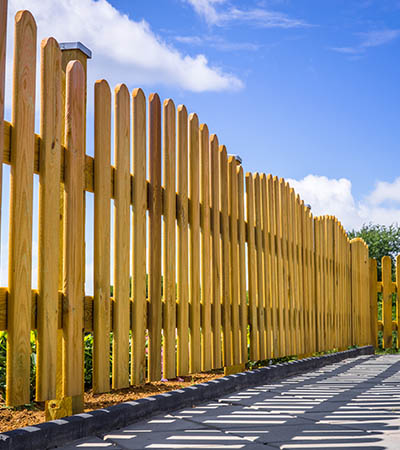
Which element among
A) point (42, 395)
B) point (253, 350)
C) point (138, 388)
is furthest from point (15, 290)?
point (253, 350)

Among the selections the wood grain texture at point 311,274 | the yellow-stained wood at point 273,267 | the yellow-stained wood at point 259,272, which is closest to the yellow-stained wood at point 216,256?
the yellow-stained wood at point 259,272

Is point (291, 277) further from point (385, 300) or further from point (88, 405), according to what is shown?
point (385, 300)

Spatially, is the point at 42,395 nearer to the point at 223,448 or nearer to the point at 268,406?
the point at 223,448

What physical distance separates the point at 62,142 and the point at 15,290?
92cm

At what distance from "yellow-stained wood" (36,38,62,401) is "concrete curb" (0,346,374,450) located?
23 centimetres

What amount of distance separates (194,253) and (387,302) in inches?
291

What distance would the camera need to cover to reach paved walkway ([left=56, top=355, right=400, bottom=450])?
9.59 ft

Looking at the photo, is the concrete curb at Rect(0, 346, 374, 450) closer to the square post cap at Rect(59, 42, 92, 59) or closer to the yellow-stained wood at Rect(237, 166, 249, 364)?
the yellow-stained wood at Rect(237, 166, 249, 364)

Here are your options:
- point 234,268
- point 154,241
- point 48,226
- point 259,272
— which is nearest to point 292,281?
point 259,272

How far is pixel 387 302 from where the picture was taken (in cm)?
1116

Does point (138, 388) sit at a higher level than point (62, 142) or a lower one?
lower

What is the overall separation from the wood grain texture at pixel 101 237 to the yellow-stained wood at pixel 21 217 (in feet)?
1.94

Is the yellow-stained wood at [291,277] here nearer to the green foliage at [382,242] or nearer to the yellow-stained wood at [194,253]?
the yellow-stained wood at [194,253]

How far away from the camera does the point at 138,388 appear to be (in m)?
5.04
